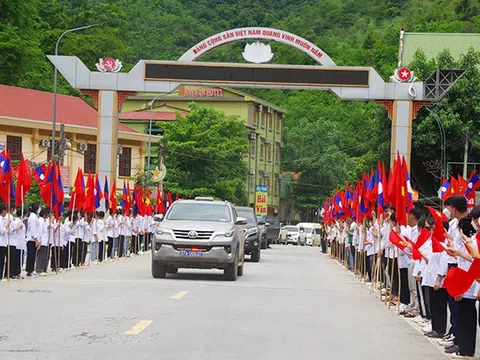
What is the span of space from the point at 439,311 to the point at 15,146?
1715 inches

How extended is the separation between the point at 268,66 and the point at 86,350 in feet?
99.5

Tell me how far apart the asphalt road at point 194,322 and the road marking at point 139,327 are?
0.6 inches

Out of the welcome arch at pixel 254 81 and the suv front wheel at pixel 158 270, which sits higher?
the welcome arch at pixel 254 81

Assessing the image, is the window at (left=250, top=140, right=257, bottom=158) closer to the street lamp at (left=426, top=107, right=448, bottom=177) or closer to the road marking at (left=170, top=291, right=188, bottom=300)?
the street lamp at (left=426, top=107, right=448, bottom=177)

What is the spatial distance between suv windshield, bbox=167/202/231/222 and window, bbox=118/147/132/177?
41153 mm

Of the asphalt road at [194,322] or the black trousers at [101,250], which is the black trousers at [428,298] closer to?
the asphalt road at [194,322]

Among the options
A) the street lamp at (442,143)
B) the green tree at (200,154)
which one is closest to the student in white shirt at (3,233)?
the street lamp at (442,143)

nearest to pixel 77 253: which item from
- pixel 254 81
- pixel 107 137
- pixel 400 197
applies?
pixel 400 197

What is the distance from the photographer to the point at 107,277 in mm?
22625

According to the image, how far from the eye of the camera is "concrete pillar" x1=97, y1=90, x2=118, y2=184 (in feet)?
133

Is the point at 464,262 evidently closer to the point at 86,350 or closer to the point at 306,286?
the point at 86,350

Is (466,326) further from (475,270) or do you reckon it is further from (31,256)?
(31,256)

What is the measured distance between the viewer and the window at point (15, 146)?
53594 mm

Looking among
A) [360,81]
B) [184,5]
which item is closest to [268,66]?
[360,81]
